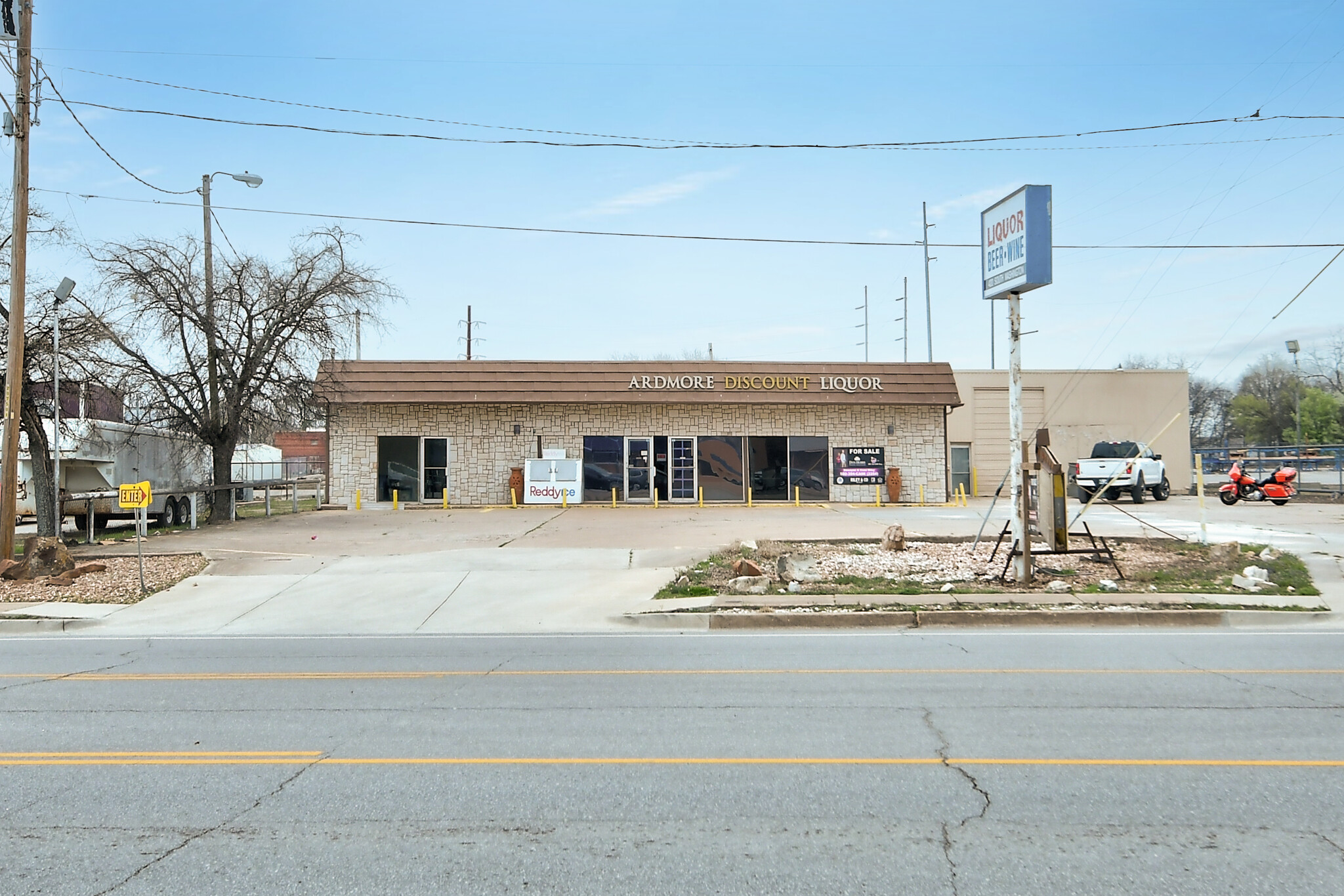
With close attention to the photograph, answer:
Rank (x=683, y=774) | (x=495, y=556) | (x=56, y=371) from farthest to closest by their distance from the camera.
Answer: (x=56, y=371)
(x=495, y=556)
(x=683, y=774)

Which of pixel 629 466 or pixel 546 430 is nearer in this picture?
pixel 546 430

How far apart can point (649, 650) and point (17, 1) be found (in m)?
14.9

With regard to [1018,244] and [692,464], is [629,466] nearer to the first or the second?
[692,464]

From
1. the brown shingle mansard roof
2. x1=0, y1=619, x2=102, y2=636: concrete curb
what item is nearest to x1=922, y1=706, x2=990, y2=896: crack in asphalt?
x1=0, y1=619, x2=102, y2=636: concrete curb

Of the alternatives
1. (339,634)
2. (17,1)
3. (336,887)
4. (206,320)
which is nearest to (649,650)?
(339,634)

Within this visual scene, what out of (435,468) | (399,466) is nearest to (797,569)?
(435,468)

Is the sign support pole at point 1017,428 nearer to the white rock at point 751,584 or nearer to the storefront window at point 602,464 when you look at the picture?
the white rock at point 751,584

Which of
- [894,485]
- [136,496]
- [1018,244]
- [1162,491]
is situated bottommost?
[1162,491]

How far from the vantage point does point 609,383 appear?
1177 inches

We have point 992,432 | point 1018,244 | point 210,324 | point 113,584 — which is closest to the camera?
point 1018,244

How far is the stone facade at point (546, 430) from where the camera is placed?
1187 inches

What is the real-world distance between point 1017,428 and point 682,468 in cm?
1787

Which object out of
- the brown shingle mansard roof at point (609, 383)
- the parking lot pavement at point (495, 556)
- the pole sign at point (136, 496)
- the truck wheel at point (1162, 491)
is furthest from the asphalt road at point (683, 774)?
the truck wheel at point (1162, 491)

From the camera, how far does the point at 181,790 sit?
5.27 meters
